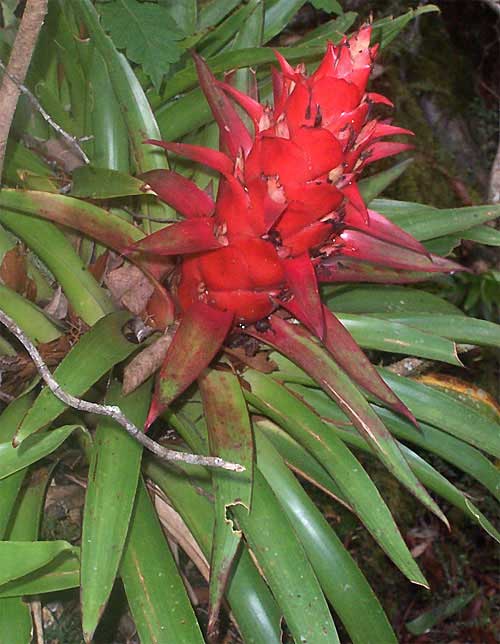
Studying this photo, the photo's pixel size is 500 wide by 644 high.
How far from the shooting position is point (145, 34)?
4.31 feet

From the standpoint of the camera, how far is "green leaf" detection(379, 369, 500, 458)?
1.42m

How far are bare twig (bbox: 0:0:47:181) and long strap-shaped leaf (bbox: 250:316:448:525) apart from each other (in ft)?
1.83

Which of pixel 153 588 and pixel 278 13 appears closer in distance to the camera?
pixel 153 588

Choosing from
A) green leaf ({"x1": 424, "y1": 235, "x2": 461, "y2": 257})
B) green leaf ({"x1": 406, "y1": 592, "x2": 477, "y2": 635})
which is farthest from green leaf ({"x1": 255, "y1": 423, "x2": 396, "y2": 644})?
green leaf ({"x1": 406, "y1": 592, "x2": 477, "y2": 635})

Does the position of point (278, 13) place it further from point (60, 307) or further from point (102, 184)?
point (60, 307)

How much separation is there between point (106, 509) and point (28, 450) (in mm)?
141

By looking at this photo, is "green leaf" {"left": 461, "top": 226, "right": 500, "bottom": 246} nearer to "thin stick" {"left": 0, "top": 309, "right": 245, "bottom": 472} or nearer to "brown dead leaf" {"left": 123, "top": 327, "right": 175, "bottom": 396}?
"brown dead leaf" {"left": 123, "top": 327, "right": 175, "bottom": 396}

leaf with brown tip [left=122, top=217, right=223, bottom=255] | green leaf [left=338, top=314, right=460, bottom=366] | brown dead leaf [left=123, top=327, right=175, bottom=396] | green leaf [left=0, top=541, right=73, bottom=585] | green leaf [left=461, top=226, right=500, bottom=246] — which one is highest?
leaf with brown tip [left=122, top=217, right=223, bottom=255]

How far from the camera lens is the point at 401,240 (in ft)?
4.22

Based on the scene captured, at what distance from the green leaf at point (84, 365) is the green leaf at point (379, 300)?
524mm

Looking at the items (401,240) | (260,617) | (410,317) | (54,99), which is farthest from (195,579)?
(54,99)

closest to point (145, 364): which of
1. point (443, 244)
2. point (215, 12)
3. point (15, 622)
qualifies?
point (15, 622)

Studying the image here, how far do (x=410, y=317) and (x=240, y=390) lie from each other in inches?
17.1

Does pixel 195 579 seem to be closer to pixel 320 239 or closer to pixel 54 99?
pixel 320 239
